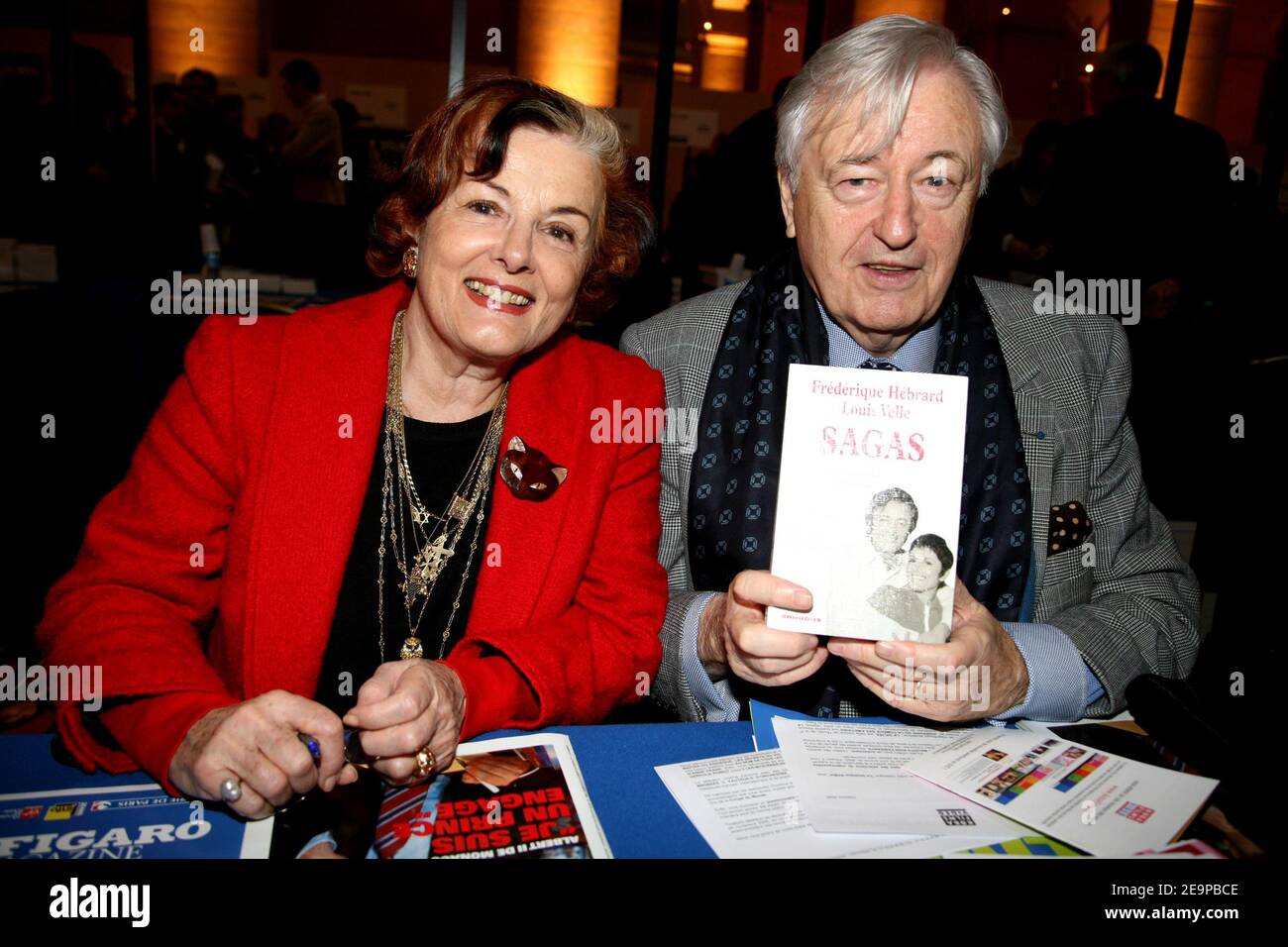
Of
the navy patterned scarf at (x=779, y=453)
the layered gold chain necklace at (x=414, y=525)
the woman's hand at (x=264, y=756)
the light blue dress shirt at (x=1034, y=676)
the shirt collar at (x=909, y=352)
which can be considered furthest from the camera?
the shirt collar at (x=909, y=352)

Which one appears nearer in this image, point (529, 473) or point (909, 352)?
point (529, 473)

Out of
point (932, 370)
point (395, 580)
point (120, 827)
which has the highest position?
point (932, 370)

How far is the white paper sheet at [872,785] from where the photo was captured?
4.34ft

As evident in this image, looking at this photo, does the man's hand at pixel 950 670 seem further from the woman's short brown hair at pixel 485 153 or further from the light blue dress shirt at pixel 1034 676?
the woman's short brown hair at pixel 485 153

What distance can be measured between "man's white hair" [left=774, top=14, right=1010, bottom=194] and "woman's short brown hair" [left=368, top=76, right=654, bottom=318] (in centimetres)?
44

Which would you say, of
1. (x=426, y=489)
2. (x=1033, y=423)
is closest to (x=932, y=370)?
(x=1033, y=423)

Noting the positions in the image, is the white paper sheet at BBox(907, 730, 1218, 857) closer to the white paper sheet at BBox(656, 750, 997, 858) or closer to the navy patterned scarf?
the white paper sheet at BBox(656, 750, 997, 858)

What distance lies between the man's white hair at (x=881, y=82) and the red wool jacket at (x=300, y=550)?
0.86m

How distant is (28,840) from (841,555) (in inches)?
49.4

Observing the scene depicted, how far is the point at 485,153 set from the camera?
183 cm

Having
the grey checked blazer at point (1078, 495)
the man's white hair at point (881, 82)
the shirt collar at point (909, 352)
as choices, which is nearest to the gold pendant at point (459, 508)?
the grey checked blazer at point (1078, 495)

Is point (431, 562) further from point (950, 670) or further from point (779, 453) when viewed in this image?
point (950, 670)

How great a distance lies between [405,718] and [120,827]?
0.41 metres
